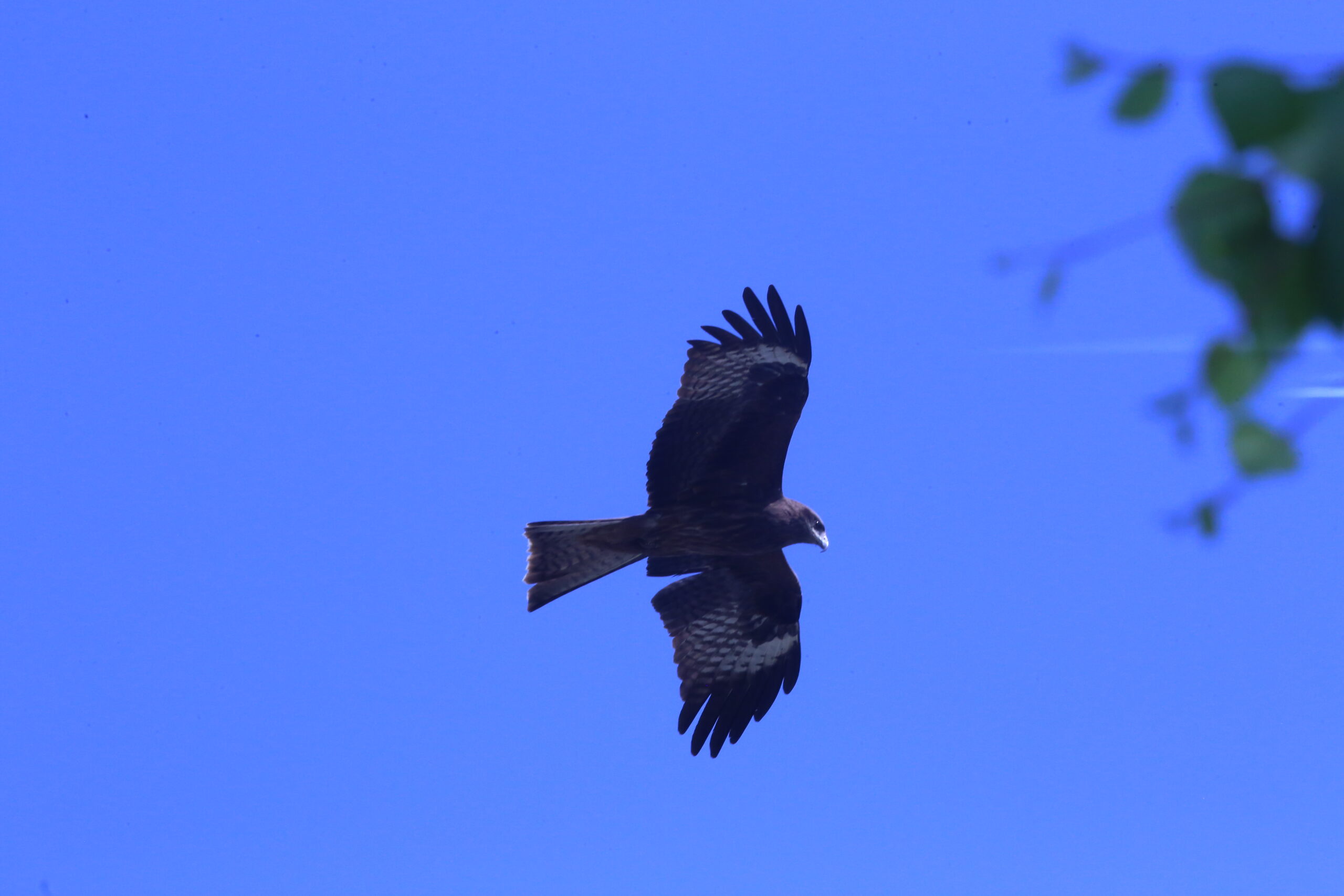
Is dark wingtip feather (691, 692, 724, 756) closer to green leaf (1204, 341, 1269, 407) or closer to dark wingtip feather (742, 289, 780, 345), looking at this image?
dark wingtip feather (742, 289, 780, 345)

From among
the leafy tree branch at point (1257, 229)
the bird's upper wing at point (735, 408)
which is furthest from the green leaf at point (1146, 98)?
the bird's upper wing at point (735, 408)

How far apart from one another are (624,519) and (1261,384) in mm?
8622

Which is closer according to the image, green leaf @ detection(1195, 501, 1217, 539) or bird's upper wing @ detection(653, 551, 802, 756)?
green leaf @ detection(1195, 501, 1217, 539)

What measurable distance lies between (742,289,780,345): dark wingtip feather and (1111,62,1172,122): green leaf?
27.8 feet

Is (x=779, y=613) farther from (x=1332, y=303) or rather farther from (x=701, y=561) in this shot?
(x=1332, y=303)

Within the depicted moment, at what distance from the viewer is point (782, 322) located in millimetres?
9555

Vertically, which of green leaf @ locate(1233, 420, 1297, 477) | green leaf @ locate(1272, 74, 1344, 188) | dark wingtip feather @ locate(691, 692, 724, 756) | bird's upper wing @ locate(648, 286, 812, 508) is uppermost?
bird's upper wing @ locate(648, 286, 812, 508)

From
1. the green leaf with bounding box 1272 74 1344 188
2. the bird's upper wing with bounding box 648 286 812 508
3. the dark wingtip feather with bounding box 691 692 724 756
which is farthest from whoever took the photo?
the dark wingtip feather with bounding box 691 692 724 756

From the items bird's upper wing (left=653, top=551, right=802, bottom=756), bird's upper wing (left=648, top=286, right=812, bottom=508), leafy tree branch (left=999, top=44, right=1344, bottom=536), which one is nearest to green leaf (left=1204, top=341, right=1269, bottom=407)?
leafy tree branch (left=999, top=44, right=1344, bottom=536)

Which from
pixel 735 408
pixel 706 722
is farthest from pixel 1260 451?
pixel 706 722

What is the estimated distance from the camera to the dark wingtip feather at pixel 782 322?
9539 millimetres

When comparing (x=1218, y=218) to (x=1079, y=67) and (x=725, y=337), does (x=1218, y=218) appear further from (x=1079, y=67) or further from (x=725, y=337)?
(x=725, y=337)

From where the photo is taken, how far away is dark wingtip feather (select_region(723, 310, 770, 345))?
31.2 feet

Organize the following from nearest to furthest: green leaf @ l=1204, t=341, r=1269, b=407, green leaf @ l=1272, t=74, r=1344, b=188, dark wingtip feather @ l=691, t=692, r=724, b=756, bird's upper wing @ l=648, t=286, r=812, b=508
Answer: green leaf @ l=1272, t=74, r=1344, b=188
green leaf @ l=1204, t=341, r=1269, b=407
bird's upper wing @ l=648, t=286, r=812, b=508
dark wingtip feather @ l=691, t=692, r=724, b=756
